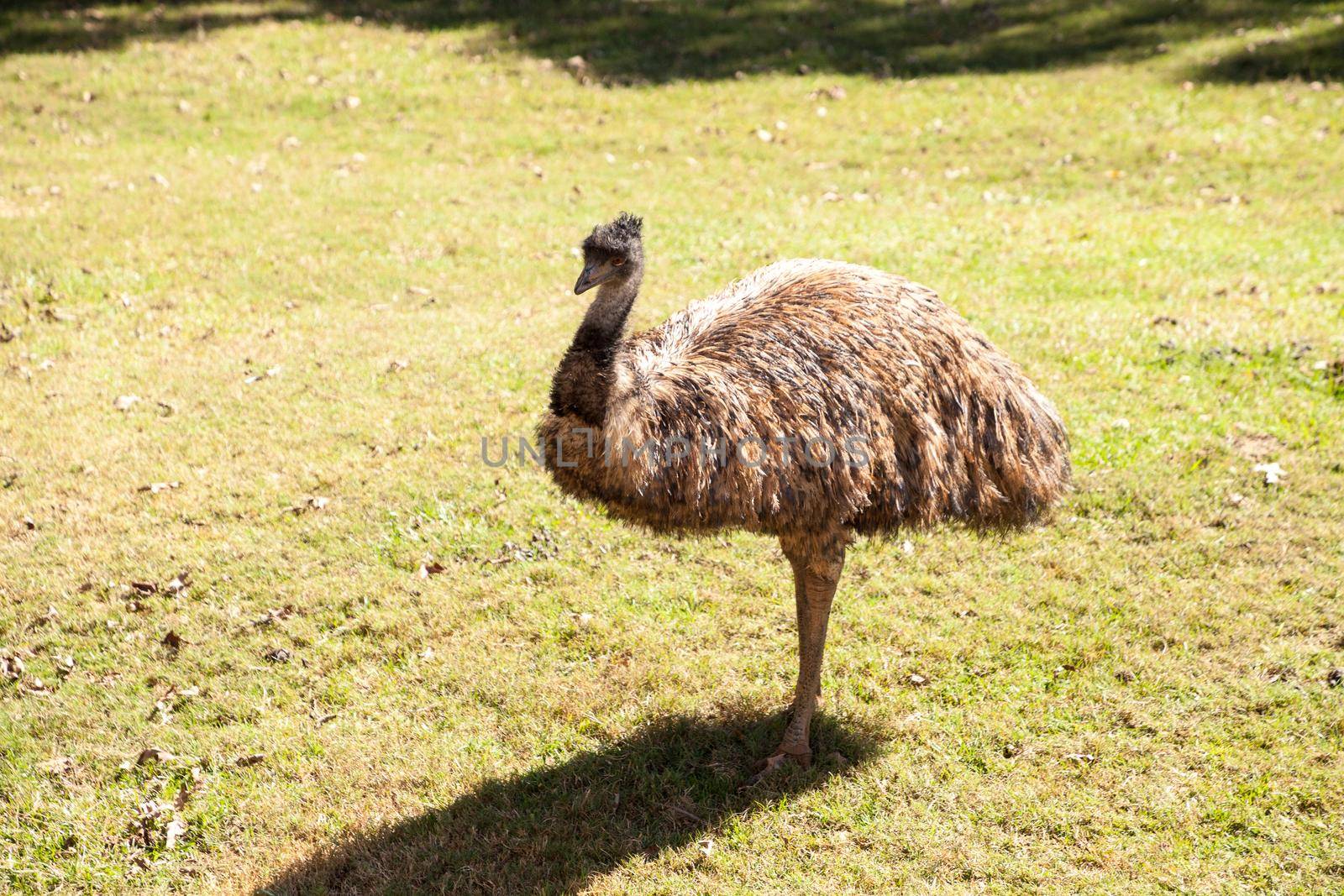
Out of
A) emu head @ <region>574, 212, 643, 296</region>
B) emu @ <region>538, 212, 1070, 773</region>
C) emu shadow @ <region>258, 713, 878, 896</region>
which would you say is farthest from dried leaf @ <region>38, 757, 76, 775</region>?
emu head @ <region>574, 212, 643, 296</region>

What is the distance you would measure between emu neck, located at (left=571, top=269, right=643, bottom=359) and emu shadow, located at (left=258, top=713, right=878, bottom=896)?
2.52 m

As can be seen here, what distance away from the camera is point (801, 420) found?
561cm

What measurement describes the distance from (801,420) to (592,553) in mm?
2986

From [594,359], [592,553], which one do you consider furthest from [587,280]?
[592,553]

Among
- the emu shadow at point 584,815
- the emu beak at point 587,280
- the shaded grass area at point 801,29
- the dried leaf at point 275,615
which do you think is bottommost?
the emu shadow at point 584,815

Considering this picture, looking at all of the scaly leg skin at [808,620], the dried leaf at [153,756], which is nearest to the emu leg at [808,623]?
the scaly leg skin at [808,620]

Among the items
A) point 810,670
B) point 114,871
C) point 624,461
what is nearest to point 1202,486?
point 810,670

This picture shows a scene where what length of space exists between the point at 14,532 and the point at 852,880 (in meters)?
6.56

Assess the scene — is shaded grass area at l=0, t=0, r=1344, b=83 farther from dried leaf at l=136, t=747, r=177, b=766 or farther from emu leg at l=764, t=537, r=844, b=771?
dried leaf at l=136, t=747, r=177, b=766

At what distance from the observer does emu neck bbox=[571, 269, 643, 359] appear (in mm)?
5277

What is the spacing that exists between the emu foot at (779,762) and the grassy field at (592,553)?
103 mm

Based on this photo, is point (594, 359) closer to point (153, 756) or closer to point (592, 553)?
point (592, 553)

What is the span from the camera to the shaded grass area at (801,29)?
65.2 feet

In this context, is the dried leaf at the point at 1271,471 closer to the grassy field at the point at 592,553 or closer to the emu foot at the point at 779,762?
the grassy field at the point at 592,553
